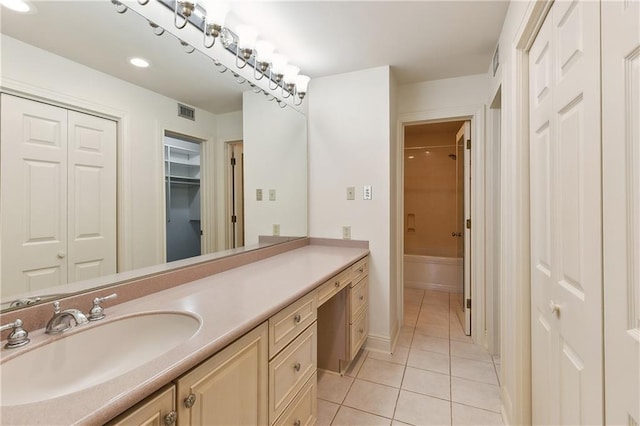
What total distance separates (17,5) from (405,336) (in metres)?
3.06

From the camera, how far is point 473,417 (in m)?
1.65

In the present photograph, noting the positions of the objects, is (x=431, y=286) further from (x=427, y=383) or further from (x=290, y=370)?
(x=290, y=370)

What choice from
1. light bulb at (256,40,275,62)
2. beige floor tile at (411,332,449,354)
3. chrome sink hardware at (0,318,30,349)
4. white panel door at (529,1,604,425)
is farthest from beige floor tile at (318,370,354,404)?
light bulb at (256,40,275,62)

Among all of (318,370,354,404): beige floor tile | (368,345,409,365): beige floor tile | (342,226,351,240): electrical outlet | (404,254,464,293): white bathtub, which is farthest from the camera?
(404,254,464,293): white bathtub

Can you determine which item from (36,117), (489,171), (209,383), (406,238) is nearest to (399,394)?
(209,383)

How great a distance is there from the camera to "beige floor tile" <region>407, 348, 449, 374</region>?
2.14m

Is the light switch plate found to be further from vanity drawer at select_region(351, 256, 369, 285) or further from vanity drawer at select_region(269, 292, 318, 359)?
vanity drawer at select_region(269, 292, 318, 359)

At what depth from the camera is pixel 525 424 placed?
4.61 ft

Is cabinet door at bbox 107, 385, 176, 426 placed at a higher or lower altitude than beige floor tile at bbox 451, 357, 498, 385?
higher

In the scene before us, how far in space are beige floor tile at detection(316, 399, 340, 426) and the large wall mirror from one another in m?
1.10

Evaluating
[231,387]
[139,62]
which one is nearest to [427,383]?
[231,387]

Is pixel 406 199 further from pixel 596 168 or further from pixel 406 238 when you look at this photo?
pixel 596 168

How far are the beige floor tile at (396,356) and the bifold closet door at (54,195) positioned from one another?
6.50 feet

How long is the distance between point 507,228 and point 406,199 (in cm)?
349
